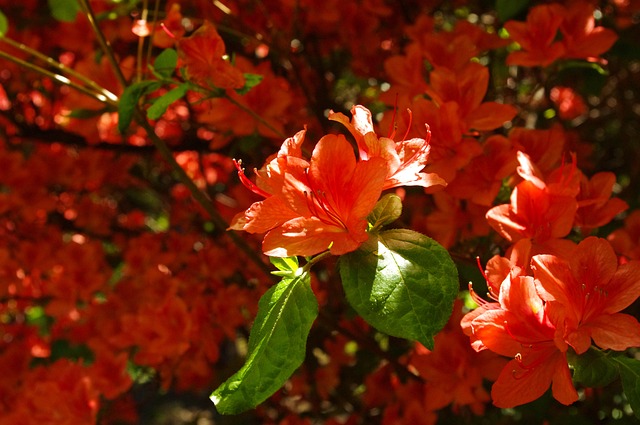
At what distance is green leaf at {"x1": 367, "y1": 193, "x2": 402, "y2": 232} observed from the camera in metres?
0.77

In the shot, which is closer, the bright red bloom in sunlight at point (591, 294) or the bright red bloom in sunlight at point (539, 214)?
the bright red bloom in sunlight at point (591, 294)

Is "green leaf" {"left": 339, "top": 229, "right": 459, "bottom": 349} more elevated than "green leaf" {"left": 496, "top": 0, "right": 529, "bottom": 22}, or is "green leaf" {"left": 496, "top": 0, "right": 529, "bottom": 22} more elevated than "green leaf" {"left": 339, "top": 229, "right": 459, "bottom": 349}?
"green leaf" {"left": 339, "top": 229, "right": 459, "bottom": 349}

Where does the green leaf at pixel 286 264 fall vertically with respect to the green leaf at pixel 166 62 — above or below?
below

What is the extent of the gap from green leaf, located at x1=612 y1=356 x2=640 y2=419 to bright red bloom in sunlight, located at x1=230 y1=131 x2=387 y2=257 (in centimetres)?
32

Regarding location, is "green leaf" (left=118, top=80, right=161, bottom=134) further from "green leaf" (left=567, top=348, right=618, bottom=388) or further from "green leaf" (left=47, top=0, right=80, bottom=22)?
"green leaf" (left=567, top=348, right=618, bottom=388)

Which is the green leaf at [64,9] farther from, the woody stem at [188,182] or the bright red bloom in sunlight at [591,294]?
the bright red bloom in sunlight at [591,294]

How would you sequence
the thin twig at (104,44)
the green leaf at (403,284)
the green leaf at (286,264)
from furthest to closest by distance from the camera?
the thin twig at (104,44) < the green leaf at (286,264) < the green leaf at (403,284)

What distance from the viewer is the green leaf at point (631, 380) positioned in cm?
74

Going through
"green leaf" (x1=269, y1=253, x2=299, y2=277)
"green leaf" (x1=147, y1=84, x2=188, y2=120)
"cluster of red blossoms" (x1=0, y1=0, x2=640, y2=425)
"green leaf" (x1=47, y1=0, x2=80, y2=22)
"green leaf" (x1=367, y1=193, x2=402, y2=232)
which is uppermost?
"green leaf" (x1=367, y1=193, x2=402, y2=232)

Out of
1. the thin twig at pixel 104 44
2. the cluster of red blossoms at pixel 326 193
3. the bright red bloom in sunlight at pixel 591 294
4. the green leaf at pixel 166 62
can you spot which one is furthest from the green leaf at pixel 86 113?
the bright red bloom in sunlight at pixel 591 294

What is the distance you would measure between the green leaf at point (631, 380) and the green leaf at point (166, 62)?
733mm

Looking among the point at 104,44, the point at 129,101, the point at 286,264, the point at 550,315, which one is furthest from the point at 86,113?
the point at 550,315

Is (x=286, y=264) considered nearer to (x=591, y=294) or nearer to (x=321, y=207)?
(x=321, y=207)

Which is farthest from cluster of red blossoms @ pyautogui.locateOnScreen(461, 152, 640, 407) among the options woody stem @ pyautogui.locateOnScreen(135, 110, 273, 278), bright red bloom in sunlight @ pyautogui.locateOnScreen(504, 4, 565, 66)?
bright red bloom in sunlight @ pyautogui.locateOnScreen(504, 4, 565, 66)
